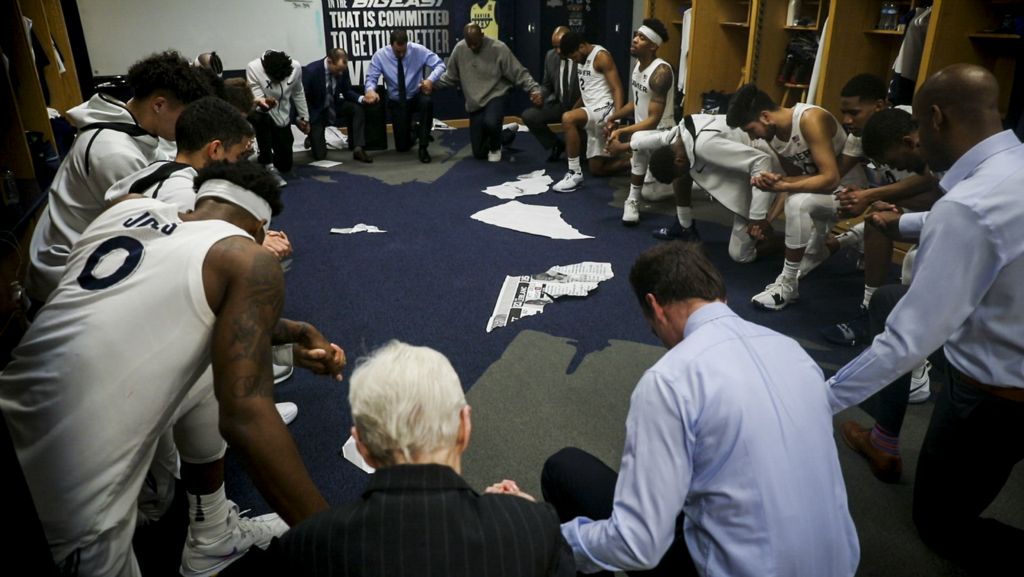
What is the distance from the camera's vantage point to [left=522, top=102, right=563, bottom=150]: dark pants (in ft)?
21.2

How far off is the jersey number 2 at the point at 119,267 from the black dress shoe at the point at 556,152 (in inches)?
211

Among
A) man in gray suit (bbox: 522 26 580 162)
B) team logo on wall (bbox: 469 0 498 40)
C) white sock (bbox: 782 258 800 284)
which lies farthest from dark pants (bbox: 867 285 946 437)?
team logo on wall (bbox: 469 0 498 40)

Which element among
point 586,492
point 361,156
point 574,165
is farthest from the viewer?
point 361,156

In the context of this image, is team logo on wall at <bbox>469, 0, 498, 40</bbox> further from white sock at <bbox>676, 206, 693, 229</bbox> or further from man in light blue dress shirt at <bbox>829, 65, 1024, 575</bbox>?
man in light blue dress shirt at <bbox>829, 65, 1024, 575</bbox>

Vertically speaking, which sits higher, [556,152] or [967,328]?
[967,328]

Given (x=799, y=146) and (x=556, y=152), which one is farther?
(x=556, y=152)

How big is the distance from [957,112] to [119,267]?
202 centimetres

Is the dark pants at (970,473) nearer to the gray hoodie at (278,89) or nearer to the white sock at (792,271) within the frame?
the white sock at (792,271)

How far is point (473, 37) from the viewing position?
6.56m

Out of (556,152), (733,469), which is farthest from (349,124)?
(733,469)

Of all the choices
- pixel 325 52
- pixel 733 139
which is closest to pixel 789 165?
pixel 733 139

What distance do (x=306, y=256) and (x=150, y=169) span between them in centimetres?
215

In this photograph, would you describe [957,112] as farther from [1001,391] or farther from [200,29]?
[200,29]

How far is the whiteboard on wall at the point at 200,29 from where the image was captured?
6781 millimetres
